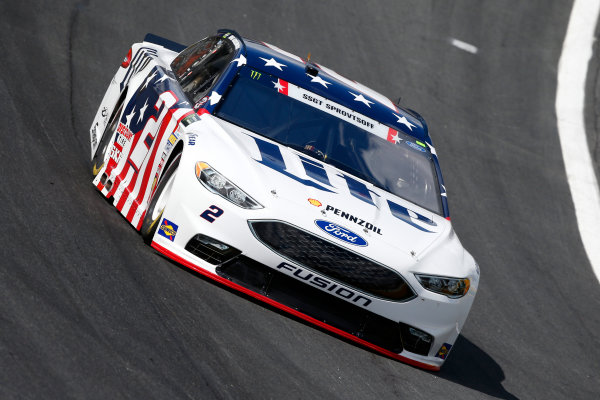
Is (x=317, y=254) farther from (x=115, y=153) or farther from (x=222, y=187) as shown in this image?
(x=115, y=153)

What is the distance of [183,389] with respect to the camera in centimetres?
516

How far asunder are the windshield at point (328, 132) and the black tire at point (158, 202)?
2.14ft

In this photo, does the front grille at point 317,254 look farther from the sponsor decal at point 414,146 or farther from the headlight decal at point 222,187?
the sponsor decal at point 414,146

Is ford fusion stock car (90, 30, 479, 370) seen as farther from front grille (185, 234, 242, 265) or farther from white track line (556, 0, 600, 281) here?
white track line (556, 0, 600, 281)

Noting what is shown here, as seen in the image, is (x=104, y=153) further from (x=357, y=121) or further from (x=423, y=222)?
(x=423, y=222)

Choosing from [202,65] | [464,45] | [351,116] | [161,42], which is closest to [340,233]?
[351,116]

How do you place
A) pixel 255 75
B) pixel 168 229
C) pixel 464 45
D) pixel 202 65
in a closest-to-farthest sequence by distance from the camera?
1. pixel 168 229
2. pixel 255 75
3. pixel 202 65
4. pixel 464 45

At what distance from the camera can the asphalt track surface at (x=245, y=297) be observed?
17.8ft

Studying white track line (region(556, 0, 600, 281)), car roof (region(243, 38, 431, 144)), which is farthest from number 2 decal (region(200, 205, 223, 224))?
white track line (region(556, 0, 600, 281))

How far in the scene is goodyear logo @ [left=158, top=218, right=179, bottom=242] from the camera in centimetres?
650

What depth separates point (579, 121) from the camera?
14375mm

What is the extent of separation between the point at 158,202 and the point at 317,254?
1.29m

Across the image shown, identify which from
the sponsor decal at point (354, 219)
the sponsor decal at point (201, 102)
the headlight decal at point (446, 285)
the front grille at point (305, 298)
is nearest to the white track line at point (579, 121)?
the headlight decal at point (446, 285)

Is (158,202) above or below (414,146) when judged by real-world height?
below
